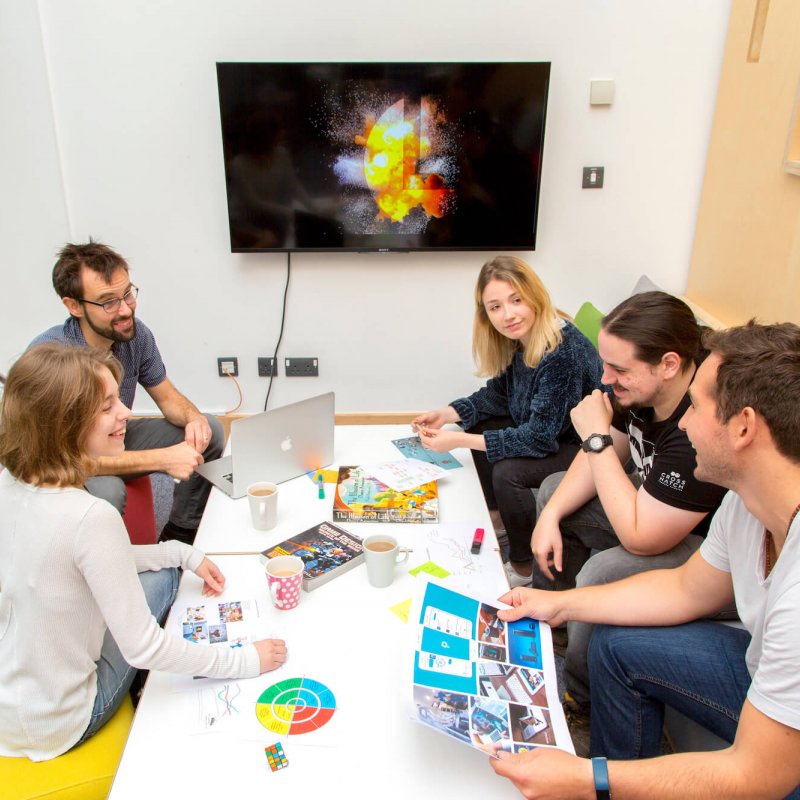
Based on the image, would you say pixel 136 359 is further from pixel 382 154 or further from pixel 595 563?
pixel 595 563

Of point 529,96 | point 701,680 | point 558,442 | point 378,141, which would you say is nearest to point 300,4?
point 378,141

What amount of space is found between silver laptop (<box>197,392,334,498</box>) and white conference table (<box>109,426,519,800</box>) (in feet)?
0.82

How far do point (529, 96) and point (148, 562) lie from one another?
255 cm

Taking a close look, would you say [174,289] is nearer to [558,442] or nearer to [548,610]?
[558,442]

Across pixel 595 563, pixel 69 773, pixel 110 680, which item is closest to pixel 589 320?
pixel 595 563

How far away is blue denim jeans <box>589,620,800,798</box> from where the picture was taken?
128cm

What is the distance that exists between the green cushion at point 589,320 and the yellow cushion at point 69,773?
2.45m

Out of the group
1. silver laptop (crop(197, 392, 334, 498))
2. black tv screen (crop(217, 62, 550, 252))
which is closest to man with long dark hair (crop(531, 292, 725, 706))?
silver laptop (crop(197, 392, 334, 498))

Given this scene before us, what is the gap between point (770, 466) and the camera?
109 centimetres

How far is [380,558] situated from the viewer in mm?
1382

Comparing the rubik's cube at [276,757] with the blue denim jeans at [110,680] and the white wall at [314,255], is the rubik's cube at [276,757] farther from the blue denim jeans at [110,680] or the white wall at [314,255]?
the white wall at [314,255]

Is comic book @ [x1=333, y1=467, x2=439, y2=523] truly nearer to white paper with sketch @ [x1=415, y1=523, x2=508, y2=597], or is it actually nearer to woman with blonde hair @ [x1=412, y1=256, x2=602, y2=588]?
white paper with sketch @ [x1=415, y1=523, x2=508, y2=597]

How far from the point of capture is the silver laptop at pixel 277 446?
5.61 feet

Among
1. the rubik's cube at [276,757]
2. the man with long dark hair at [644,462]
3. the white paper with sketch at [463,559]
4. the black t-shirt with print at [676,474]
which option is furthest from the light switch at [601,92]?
the rubik's cube at [276,757]
